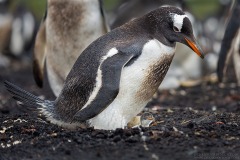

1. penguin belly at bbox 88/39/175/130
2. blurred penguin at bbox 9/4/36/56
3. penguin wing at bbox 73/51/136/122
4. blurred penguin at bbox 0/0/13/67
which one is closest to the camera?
penguin wing at bbox 73/51/136/122

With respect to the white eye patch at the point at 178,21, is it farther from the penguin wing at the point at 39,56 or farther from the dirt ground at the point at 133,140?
the penguin wing at the point at 39,56

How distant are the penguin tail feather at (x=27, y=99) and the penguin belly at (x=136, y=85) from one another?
530 millimetres

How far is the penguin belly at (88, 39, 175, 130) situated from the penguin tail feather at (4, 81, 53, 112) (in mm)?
530

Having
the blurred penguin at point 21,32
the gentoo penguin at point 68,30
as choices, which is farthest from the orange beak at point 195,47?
the blurred penguin at point 21,32

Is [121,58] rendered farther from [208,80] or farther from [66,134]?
[208,80]

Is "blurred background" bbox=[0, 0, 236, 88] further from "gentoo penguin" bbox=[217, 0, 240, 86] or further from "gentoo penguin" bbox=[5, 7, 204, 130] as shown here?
"gentoo penguin" bbox=[5, 7, 204, 130]

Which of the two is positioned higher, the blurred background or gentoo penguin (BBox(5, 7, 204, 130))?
gentoo penguin (BBox(5, 7, 204, 130))

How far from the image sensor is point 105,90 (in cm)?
433

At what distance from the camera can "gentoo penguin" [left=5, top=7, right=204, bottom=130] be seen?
4.39 m

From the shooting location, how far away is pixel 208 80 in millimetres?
10562

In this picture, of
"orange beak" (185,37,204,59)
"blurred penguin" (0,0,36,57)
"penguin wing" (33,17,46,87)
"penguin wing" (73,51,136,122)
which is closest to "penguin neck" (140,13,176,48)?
"orange beak" (185,37,204,59)

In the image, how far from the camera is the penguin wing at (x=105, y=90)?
14.2 feet

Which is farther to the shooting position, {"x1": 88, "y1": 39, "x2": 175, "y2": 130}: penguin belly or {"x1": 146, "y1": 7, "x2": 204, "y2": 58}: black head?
{"x1": 146, "y1": 7, "x2": 204, "y2": 58}: black head

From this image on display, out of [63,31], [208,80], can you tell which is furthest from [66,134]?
[208,80]
